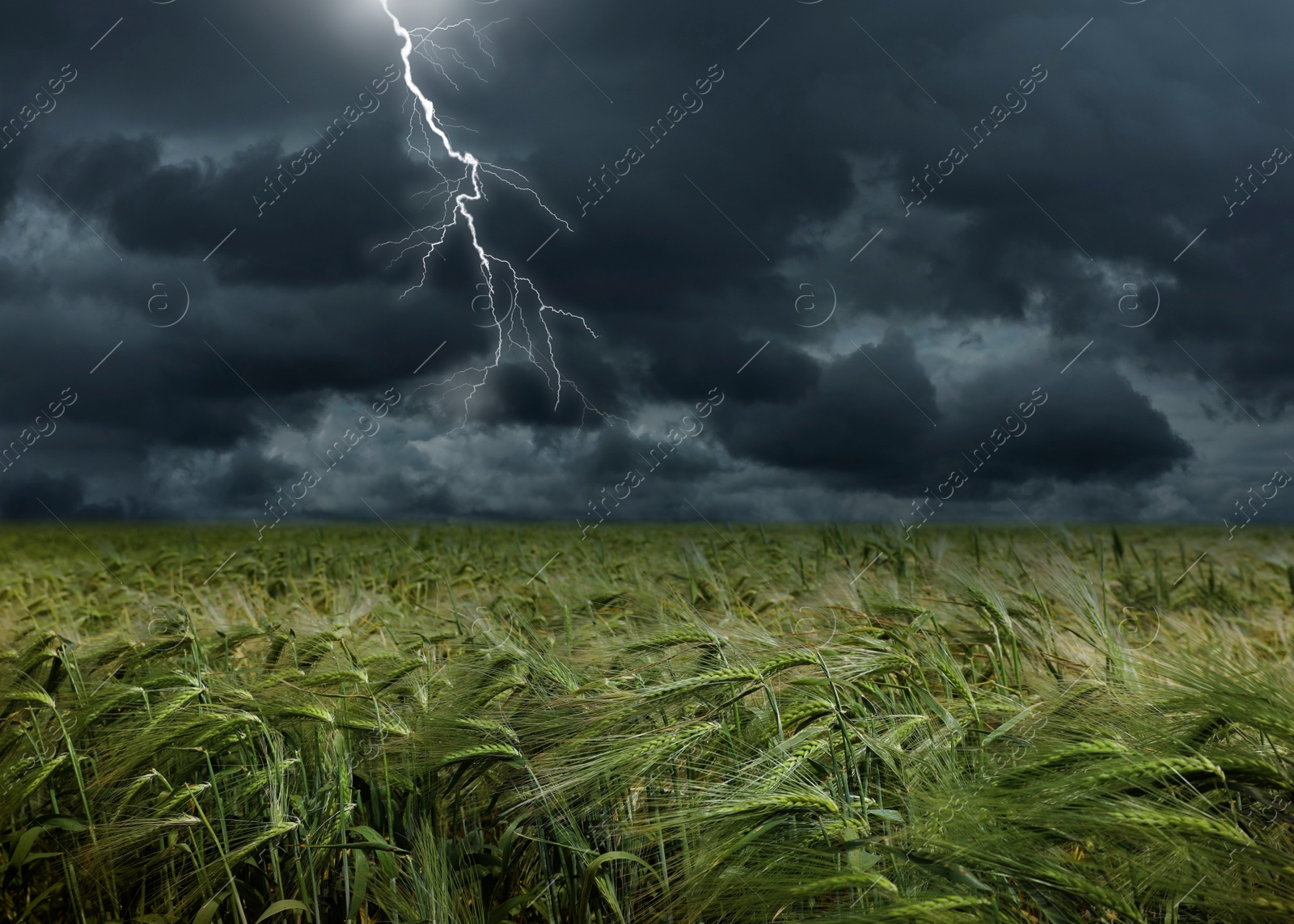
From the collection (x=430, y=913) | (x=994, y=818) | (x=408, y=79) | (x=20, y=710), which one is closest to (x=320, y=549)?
(x=408, y=79)

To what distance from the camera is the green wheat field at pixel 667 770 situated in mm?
1635

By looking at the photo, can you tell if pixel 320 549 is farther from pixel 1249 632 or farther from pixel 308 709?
pixel 1249 632

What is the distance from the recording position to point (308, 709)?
2.79 meters

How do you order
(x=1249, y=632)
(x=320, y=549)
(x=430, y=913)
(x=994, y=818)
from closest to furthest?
(x=994, y=818) → (x=430, y=913) → (x=1249, y=632) → (x=320, y=549)

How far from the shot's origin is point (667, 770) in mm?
2643

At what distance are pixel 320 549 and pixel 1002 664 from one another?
33.8 feet

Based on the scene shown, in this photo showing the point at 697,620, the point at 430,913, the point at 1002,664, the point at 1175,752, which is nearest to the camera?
the point at 1175,752

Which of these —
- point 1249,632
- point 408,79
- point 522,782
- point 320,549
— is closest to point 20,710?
point 522,782

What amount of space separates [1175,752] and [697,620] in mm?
1545

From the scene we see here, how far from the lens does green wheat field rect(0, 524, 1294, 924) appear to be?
5.36 ft

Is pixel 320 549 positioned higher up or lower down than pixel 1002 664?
higher up

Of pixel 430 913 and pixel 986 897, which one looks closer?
pixel 986 897

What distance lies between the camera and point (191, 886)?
2.84 meters

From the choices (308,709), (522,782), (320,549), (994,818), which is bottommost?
(994,818)
